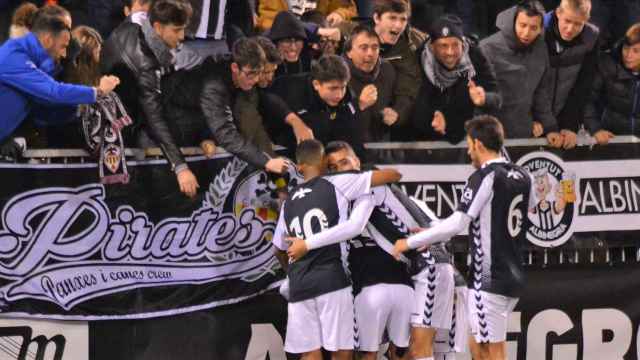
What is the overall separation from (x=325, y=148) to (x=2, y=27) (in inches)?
144

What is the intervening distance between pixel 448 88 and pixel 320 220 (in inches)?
79.6

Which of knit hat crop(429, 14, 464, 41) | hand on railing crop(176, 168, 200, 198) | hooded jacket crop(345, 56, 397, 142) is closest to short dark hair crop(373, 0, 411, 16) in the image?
knit hat crop(429, 14, 464, 41)

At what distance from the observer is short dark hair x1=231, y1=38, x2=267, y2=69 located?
10945mm

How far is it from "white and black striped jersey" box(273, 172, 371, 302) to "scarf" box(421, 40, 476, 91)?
5.06 feet

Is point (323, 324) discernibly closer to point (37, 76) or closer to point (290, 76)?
point (290, 76)

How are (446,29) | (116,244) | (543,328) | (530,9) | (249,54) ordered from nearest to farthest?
(249,54), (116,244), (446,29), (530,9), (543,328)

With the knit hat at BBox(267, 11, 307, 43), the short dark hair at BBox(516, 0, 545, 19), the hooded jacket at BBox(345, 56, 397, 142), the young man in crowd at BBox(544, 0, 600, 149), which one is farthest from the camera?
the young man in crowd at BBox(544, 0, 600, 149)

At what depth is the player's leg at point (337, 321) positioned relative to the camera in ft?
34.9

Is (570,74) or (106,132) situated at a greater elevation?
(570,74)

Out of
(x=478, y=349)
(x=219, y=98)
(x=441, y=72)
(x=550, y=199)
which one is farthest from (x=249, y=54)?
(x=550, y=199)

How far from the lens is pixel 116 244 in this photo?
36.3 ft

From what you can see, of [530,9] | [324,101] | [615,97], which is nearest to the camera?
[324,101]

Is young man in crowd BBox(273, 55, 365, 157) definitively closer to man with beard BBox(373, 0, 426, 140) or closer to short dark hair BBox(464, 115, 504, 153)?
man with beard BBox(373, 0, 426, 140)

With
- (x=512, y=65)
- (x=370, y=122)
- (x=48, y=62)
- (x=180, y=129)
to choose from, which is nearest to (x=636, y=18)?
(x=512, y=65)
